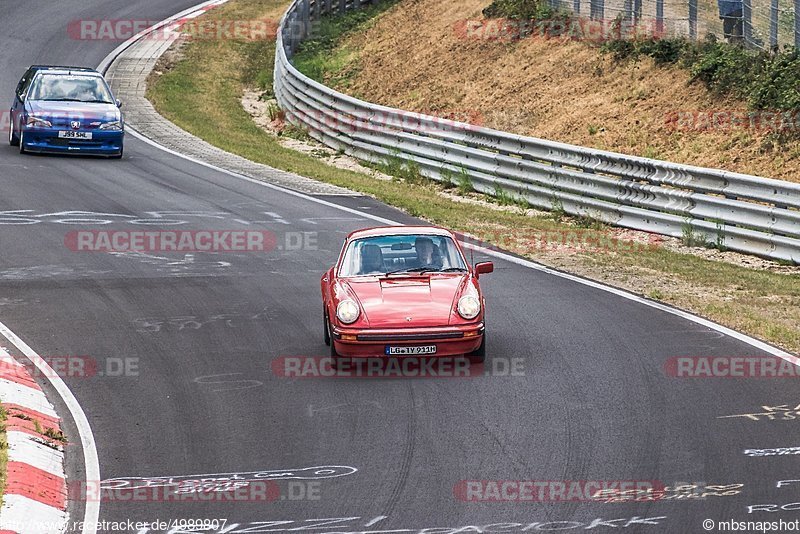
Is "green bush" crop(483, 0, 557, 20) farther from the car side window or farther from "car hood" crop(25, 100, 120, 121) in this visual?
the car side window

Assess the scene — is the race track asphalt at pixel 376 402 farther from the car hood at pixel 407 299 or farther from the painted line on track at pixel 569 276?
the car hood at pixel 407 299

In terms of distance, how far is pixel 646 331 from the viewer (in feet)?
43.0

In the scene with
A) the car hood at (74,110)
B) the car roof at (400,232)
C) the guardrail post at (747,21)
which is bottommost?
the car roof at (400,232)

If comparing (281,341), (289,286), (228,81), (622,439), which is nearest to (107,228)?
(289,286)

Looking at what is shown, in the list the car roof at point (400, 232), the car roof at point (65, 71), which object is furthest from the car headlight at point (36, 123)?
the car roof at point (400, 232)

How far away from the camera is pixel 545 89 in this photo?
28.5 metres

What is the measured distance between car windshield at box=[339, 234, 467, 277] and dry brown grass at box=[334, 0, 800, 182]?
9801mm

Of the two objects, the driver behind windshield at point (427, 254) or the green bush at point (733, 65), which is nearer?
the driver behind windshield at point (427, 254)

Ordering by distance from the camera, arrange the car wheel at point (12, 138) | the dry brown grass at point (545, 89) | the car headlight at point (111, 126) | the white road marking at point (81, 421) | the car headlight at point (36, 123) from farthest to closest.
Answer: the car wheel at point (12, 138)
the car headlight at point (111, 126)
the car headlight at point (36, 123)
the dry brown grass at point (545, 89)
the white road marking at point (81, 421)

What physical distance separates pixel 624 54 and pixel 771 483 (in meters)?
20.2

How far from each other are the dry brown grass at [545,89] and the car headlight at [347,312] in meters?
11.3

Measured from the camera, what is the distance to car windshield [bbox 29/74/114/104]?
25516mm

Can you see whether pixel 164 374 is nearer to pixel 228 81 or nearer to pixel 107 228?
pixel 107 228

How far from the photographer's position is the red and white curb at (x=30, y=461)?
26.4 feet
